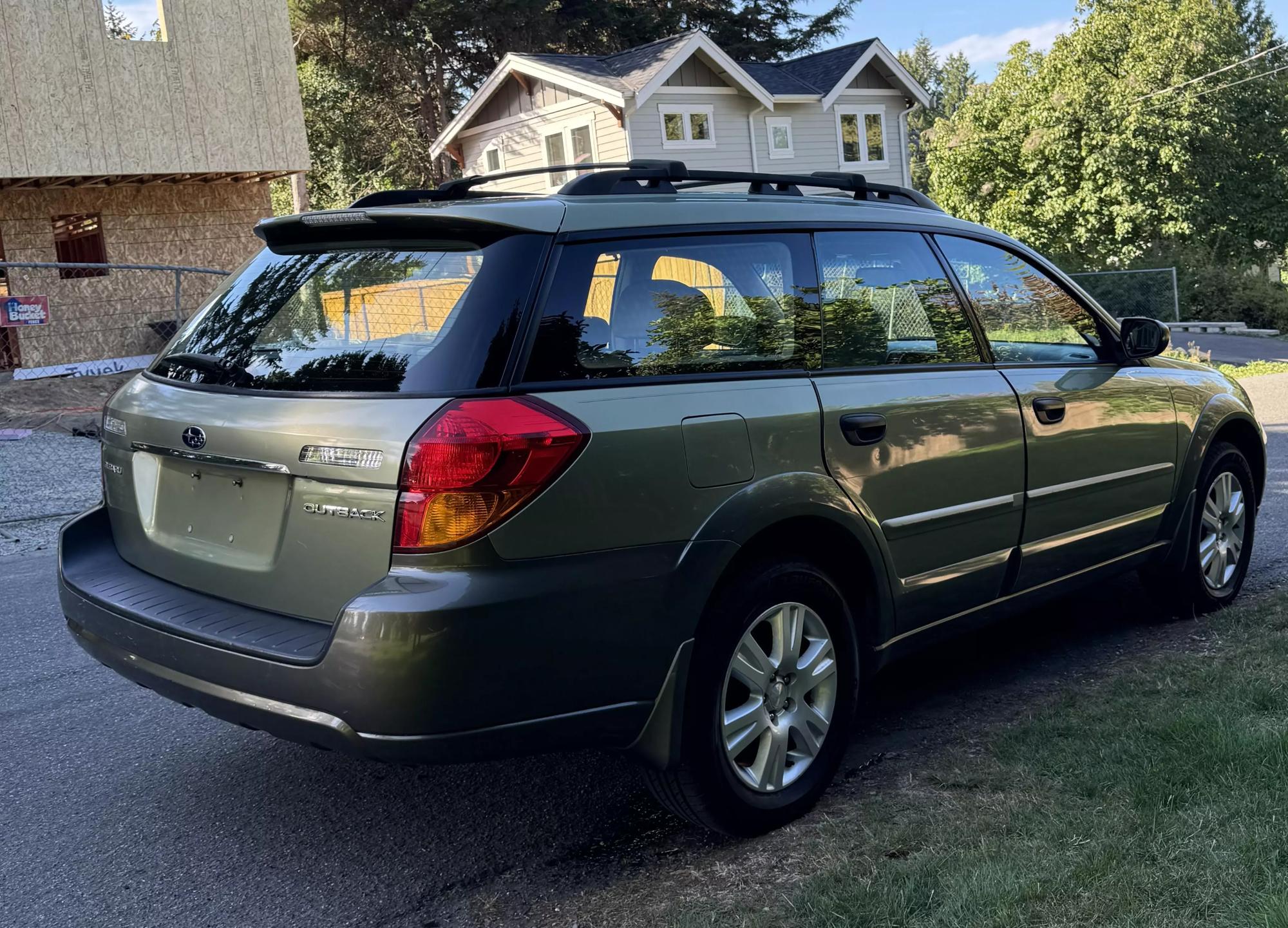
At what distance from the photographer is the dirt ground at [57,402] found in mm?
12867

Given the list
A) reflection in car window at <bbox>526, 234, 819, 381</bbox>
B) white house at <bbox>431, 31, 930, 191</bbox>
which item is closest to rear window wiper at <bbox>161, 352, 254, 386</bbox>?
reflection in car window at <bbox>526, 234, 819, 381</bbox>

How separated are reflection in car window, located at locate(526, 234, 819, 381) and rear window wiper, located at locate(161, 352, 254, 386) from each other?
890 mm

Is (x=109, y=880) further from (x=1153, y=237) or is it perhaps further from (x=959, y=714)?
(x=1153, y=237)

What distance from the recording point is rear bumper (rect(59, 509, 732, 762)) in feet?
9.21

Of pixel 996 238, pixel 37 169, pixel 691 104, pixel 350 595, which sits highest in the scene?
pixel 691 104

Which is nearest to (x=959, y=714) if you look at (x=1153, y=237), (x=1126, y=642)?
(x=1126, y=642)

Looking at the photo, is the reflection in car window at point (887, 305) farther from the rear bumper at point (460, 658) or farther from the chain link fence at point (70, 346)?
the chain link fence at point (70, 346)

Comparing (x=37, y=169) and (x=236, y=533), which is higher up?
(x=37, y=169)

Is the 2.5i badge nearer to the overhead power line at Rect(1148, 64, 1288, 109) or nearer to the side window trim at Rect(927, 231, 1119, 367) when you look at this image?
the side window trim at Rect(927, 231, 1119, 367)

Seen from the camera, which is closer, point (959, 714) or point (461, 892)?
point (461, 892)

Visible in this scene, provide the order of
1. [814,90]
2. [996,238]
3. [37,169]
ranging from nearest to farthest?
1. [996,238]
2. [37,169]
3. [814,90]

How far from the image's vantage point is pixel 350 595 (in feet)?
9.57

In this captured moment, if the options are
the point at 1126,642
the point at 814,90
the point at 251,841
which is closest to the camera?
the point at 251,841

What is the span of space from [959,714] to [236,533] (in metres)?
2.55
